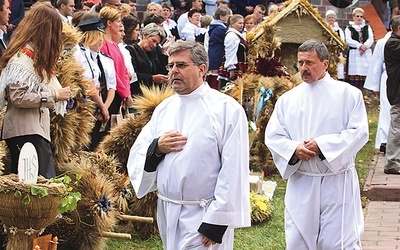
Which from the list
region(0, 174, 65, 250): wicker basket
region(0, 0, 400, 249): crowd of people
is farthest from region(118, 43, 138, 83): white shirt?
region(0, 174, 65, 250): wicker basket

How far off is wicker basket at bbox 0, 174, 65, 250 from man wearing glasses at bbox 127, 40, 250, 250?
658 millimetres

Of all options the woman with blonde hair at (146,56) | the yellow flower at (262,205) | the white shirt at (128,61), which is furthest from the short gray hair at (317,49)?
the woman with blonde hair at (146,56)

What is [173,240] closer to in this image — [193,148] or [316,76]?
[193,148]

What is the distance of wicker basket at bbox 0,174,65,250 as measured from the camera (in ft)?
20.4

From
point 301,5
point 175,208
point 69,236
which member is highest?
point 301,5

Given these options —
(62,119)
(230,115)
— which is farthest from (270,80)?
(230,115)

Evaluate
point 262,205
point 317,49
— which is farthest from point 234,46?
point 317,49

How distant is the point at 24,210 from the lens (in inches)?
246

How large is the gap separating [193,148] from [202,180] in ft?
0.68

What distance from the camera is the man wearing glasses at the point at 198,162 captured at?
5898 mm

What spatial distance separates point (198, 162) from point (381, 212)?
5.01 meters

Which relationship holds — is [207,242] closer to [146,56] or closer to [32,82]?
[32,82]

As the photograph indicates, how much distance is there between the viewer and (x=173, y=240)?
19.9 feet

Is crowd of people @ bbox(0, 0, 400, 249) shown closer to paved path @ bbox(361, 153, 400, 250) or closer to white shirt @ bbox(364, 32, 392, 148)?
paved path @ bbox(361, 153, 400, 250)
